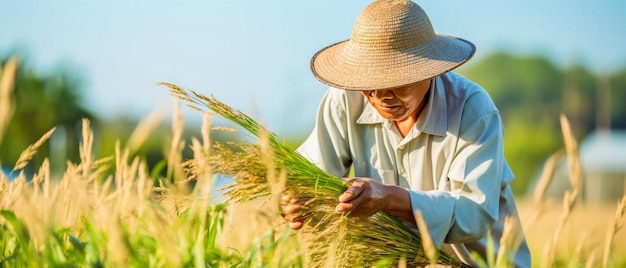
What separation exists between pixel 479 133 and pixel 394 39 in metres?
0.53

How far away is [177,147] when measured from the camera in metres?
2.92

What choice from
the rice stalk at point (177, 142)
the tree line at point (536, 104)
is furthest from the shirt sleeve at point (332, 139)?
the tree line at point (536, 104)

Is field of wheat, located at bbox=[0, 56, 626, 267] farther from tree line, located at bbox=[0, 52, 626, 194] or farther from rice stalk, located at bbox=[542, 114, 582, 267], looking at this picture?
tree line, located at bbox=[0, 52, 626, 194]

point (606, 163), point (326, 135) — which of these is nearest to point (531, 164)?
point (606, 163)

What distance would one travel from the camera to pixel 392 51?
11.7ft

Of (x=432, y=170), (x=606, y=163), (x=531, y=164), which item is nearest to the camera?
(x=432, y=170)

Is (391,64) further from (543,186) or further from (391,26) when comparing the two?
(543,186)

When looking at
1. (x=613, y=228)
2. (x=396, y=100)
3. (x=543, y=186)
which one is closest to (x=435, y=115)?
(x=396, y=100)

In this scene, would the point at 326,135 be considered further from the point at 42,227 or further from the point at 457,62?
the point at 42,227

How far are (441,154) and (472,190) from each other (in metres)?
0.27

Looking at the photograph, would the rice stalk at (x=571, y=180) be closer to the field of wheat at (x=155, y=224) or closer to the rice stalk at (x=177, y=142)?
the field of wheat at (x=155, y=224)

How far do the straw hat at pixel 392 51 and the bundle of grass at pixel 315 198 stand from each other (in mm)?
425

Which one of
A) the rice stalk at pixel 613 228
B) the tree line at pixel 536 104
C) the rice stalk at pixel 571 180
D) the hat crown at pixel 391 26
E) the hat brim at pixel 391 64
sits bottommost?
the tree line at pixel 536 104

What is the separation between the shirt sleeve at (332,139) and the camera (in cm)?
398
